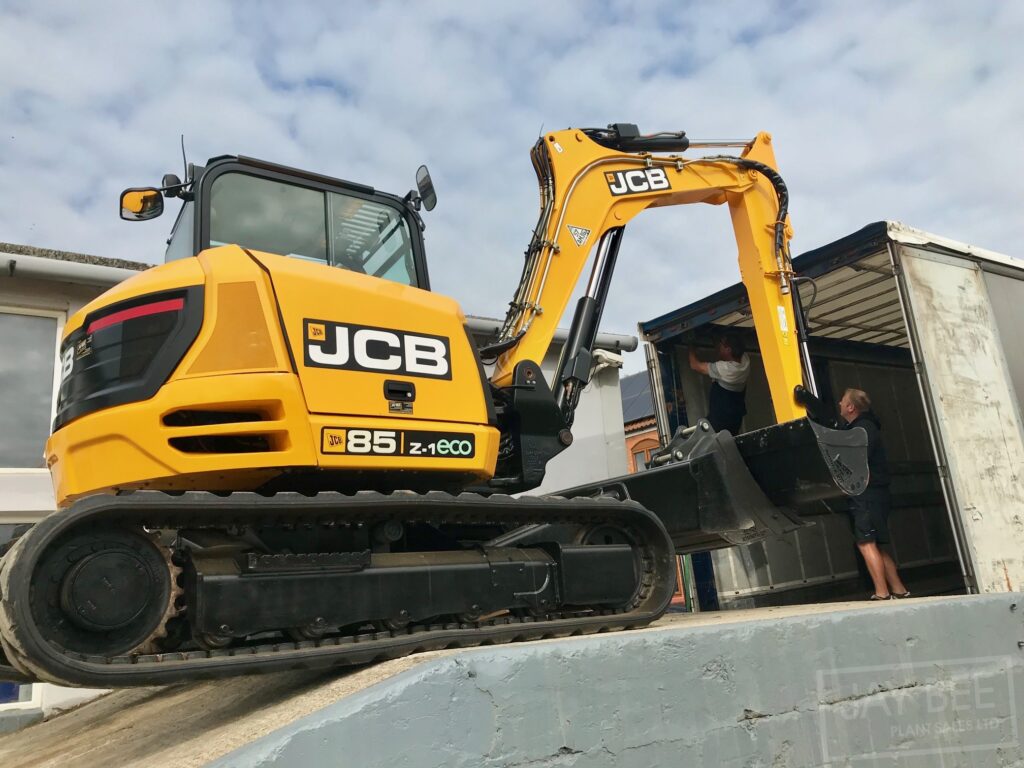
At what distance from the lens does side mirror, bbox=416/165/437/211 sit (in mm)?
4840

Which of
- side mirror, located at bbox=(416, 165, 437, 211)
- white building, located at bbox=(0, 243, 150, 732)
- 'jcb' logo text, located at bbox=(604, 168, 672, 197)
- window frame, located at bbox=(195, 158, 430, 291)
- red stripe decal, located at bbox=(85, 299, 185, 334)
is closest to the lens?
red stripe decal, located at bbox=(85, 299, 185, 334)

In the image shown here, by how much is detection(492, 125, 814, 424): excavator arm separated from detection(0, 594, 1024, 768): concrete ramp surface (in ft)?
6.44

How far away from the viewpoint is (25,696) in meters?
7.26

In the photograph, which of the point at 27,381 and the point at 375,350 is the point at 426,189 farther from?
the point at 27,381

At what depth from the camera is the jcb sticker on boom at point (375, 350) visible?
3.69m

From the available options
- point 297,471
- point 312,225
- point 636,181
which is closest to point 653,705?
point 297,471

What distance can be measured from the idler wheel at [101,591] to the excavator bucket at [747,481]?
9.49ft

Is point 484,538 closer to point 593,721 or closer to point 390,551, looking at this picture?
point 390,551

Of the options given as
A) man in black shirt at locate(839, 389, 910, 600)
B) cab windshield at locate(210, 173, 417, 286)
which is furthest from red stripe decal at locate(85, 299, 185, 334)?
man in black shirt at locate(839, 389, 910, 600)

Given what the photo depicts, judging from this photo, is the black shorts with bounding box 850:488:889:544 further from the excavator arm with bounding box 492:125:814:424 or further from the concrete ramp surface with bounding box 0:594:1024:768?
the concrete ramp surface with bounding box 0:594:1024:768

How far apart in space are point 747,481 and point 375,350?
9.71ft

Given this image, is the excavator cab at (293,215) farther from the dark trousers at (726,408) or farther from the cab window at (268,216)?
the dark trousers at (726,408)

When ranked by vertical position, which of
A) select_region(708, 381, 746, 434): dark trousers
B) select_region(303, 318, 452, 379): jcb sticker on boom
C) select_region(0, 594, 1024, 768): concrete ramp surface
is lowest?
select_region(0, 594, 1024, 768): concrete ramp surface

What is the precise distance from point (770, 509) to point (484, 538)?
2.26 meters
